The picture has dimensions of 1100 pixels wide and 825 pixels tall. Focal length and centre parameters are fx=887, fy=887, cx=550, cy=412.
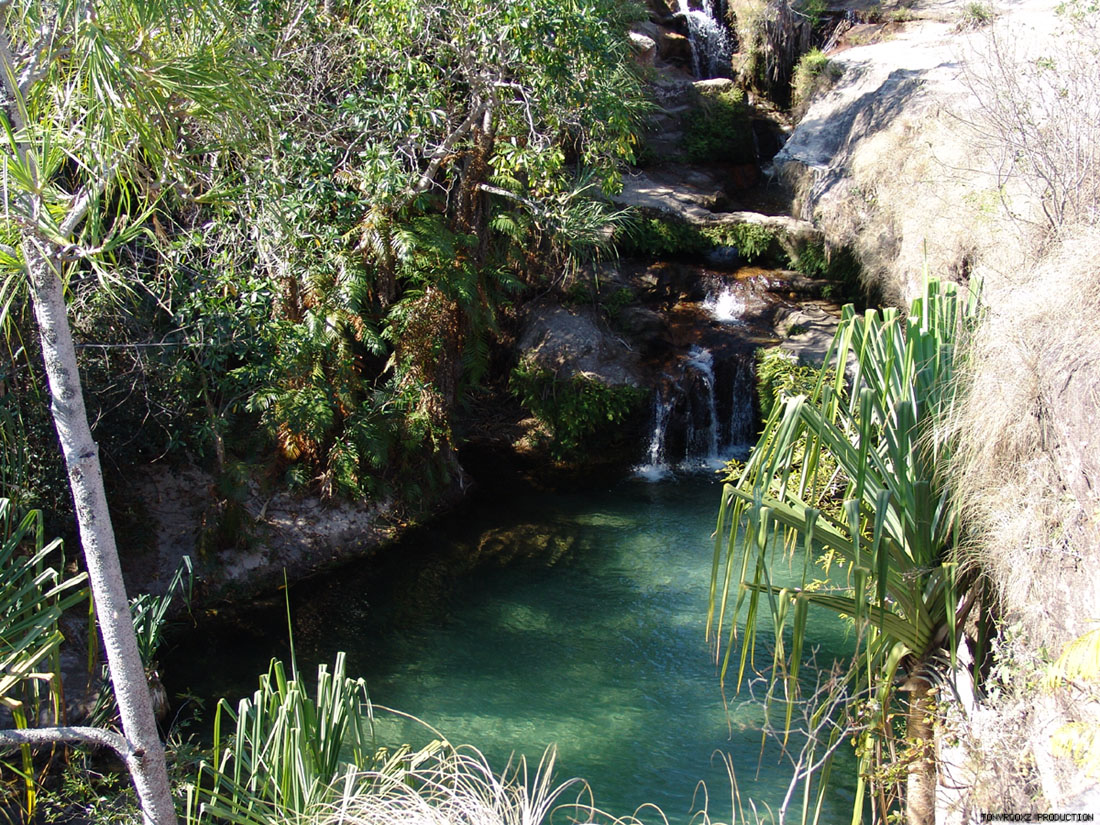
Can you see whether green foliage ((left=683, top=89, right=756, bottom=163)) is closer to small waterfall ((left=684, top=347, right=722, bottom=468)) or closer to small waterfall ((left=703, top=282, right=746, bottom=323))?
small waterfall ((left=703, top=282, right=746, bottom=323))

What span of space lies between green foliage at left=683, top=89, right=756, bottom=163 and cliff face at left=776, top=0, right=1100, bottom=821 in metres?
4.30

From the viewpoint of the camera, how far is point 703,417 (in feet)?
41.5

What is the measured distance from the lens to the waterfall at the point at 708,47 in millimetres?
18656


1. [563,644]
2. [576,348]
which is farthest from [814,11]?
[563,644]

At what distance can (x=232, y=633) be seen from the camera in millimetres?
8609

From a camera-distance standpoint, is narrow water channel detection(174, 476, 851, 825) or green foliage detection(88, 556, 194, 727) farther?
narrow water channel detection(174, 476, 851, 825)

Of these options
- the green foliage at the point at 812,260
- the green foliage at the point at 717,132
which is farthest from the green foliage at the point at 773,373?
the green foliage at the point at 717,132

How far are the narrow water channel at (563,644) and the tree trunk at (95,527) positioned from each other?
3434 millimetres

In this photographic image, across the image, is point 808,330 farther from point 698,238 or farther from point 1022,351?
point 1022,351

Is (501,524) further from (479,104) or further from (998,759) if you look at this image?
(998,759)

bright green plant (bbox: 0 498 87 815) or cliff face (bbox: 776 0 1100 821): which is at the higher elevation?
cliff face (bbox: 776 0 1100 821)

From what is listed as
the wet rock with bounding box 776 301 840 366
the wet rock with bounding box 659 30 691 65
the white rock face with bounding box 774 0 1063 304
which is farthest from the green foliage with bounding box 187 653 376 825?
the wet rock with bounding box 659 30 691 65

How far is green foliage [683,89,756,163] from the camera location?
54.9 ft

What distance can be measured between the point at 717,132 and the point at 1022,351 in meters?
13.4
